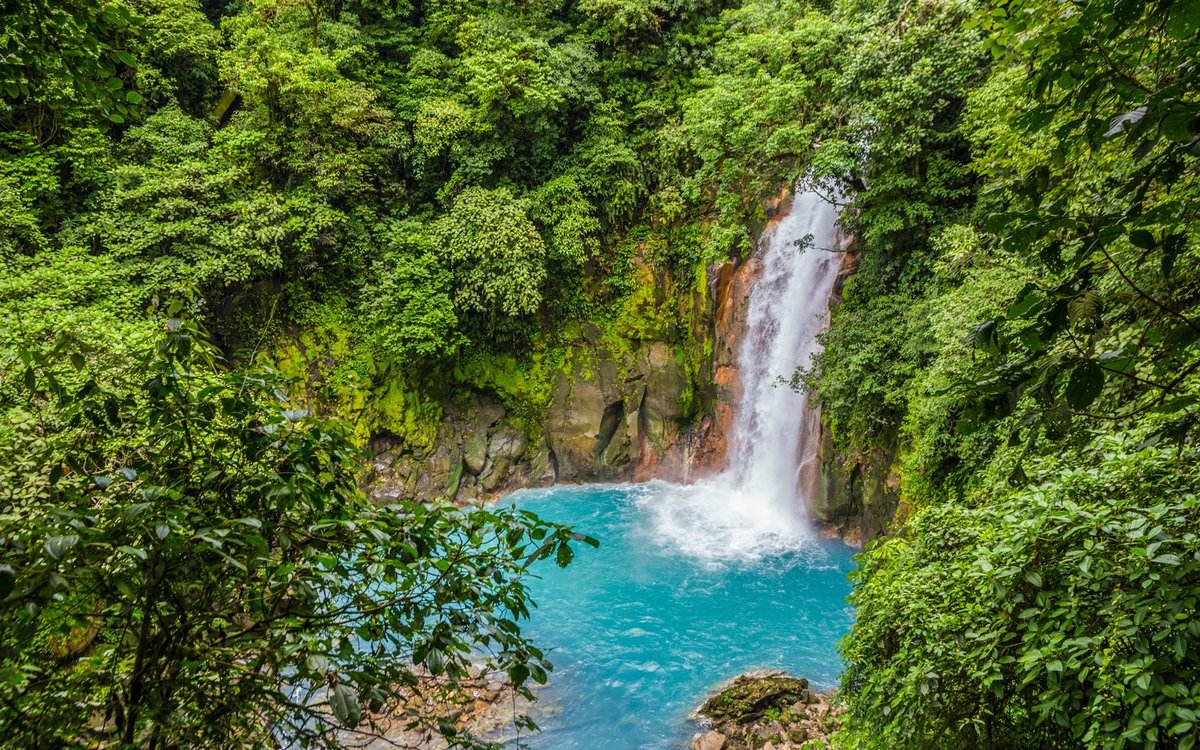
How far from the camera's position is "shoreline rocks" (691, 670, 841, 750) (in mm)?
5578

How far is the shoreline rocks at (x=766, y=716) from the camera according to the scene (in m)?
5.58

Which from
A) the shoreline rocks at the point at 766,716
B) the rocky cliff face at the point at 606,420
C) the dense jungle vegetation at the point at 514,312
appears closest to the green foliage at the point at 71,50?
the dense jungle vegetation at the point at 514,312

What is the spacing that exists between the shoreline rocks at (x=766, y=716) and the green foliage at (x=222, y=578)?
5.34 metres

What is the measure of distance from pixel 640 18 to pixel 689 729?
14.3 metres

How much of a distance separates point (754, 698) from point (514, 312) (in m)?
8.21

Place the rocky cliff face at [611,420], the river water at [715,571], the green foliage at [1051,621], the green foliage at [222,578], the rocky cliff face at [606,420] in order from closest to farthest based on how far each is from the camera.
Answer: the green foliage at [222,578], the green foliage at [1051,621], the river water at [715,571], the rocky cliff face at [611,420], the rocky cliff face at [606,420]

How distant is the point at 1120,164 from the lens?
13.7ft

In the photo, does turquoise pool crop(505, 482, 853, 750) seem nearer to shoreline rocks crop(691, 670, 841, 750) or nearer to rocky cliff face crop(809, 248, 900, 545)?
shoreline rocks crop(691, 670, 841, 750)

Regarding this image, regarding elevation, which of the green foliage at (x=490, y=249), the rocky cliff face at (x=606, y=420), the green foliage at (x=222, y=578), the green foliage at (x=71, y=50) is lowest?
the green foliage at (x=222, y=578)

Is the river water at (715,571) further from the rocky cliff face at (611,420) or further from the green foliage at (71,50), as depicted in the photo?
the green foliage at (71,50)

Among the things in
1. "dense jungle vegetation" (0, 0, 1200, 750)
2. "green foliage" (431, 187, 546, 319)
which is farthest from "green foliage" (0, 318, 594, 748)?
"green foliage" (431, 187, 546, 319)

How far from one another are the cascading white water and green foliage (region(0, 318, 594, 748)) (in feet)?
29.9

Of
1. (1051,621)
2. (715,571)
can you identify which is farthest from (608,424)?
(1051,621)

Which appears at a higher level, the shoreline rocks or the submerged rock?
the shoreline rocks
